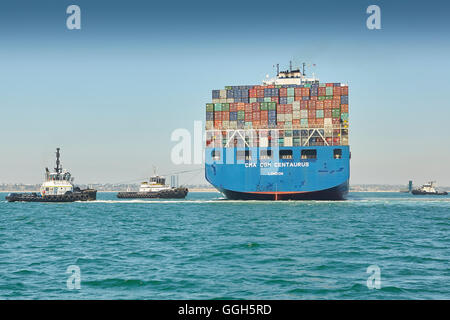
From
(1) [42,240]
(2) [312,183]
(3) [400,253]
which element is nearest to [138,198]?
(2) [312,183]

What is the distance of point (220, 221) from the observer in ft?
128

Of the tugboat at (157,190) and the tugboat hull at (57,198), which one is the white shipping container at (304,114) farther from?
the tugboat at (157,190)

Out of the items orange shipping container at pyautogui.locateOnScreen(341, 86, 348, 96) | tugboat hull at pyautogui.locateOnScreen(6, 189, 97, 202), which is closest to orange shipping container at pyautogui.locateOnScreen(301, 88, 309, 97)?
orange shipping container at pyautogui.locateOnScreen(341, 86, 348, 96)

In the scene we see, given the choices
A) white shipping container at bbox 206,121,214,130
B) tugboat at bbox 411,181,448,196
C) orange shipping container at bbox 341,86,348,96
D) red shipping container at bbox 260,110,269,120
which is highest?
orange shipping container at bbox 341,86,348,96

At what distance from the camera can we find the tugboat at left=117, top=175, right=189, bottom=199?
101625 millimetres

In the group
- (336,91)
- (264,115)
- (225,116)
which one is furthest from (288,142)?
(336,91)

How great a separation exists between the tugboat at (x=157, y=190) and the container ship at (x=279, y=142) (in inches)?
1424

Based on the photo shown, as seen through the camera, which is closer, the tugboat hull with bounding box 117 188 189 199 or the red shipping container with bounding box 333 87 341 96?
the red shipping container with bounding box 333 87 341 96

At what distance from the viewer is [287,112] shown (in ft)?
220

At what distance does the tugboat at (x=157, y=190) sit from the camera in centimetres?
10162

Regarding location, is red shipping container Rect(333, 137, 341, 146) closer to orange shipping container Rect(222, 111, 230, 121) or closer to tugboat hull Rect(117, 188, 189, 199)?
orange shipping container Rect(222, 111, 230, 121)

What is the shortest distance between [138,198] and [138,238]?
77.0 m

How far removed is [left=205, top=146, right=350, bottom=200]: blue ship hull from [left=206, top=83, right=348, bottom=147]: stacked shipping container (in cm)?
269
